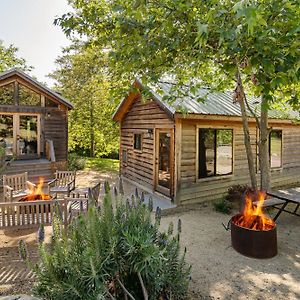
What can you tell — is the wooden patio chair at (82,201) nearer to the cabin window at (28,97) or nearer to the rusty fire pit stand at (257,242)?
the rusty fire pit stand at (257,242)

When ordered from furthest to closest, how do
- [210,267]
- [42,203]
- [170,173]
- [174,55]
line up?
[170,173] → [174,55] → [42,203] → [210,267]

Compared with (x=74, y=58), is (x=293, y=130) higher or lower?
lower

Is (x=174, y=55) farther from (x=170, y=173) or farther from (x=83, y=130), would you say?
(x=83, y=130)

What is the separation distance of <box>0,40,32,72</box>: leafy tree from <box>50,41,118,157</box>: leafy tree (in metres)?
9.02

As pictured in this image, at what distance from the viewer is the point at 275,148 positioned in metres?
11.3

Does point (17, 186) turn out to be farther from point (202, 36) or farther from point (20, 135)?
point (202, 36)

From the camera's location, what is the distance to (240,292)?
3.84m

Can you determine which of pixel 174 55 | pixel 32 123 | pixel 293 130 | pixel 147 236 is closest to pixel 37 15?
pixel 32 123

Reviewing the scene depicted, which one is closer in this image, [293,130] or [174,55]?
[174,55]

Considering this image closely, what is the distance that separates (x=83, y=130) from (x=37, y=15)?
10898 millimetres

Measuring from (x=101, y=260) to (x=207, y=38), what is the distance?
3084mm

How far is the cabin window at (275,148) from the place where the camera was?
1112cm

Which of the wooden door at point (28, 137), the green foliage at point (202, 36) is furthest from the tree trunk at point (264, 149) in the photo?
the wooden door at point (28, 137)

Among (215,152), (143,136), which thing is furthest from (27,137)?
(215,152)
